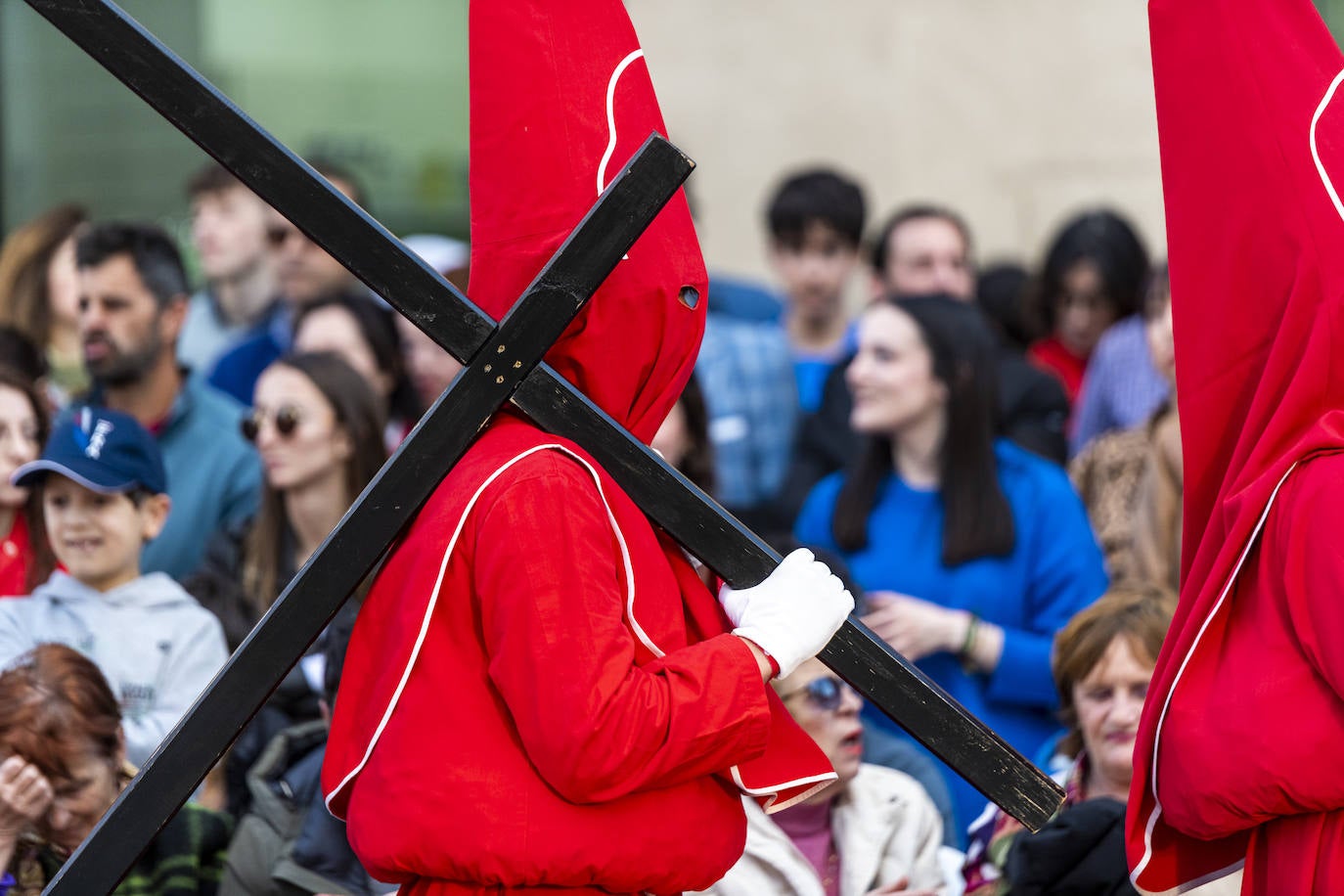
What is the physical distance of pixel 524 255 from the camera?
2662 mm

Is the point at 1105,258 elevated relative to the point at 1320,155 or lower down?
elevated

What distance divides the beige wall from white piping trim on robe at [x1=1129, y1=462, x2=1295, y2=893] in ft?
18.4

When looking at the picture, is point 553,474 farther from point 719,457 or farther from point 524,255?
point 719,457

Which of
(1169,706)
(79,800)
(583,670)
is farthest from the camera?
(79,800)

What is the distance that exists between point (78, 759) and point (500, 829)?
1.24 metres

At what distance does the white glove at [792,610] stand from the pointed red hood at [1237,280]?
0.56 meters

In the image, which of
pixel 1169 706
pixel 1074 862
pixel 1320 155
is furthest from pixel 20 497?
pixel 1320 155

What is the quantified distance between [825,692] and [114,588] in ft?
4.90

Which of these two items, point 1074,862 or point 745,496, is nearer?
point 1074,862

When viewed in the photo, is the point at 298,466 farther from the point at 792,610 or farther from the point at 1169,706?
the point at 1169,706

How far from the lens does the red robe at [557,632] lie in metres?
2.39

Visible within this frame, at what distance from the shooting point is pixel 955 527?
4.45 metres

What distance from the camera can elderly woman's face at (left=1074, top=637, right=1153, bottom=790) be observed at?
357cm

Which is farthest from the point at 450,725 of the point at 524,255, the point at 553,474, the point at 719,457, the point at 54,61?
the point at 54,61
